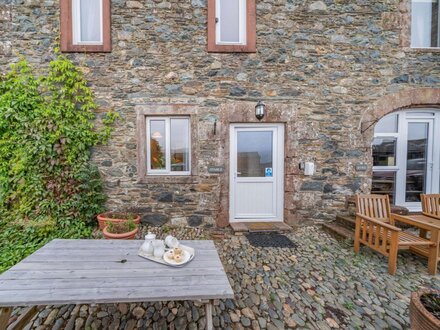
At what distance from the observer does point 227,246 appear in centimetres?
349

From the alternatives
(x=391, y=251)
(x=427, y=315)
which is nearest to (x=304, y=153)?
(x=391, y=251)

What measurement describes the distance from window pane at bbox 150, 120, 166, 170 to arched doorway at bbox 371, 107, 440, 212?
4.45 m

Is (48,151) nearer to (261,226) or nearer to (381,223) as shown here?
(261,226)

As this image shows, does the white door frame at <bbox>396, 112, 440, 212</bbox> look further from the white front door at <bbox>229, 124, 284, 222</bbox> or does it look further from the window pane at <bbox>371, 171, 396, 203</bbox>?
the white front door at <bbox>229, 124, 284, 222</bbox>

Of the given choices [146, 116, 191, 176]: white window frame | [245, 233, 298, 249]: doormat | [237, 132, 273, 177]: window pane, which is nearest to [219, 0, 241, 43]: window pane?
[146, 116, 191, 176]: white window frame

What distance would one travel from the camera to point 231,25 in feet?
13.7

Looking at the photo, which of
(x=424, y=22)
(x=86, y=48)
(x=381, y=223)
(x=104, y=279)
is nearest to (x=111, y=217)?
(x=104, y=279)

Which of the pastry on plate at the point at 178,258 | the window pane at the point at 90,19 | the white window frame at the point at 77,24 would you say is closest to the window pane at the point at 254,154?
the pastry on plate at the point at 178,258

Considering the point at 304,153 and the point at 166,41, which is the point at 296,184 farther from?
the point at 166,41

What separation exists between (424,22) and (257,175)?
183 inches

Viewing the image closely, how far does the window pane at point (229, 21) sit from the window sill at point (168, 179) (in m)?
2.78

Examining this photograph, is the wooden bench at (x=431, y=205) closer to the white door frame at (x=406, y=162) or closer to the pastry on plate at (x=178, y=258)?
the white door frame at (x=406, y=162)

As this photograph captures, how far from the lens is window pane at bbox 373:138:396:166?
181 inches

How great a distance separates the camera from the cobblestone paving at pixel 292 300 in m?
1.96
